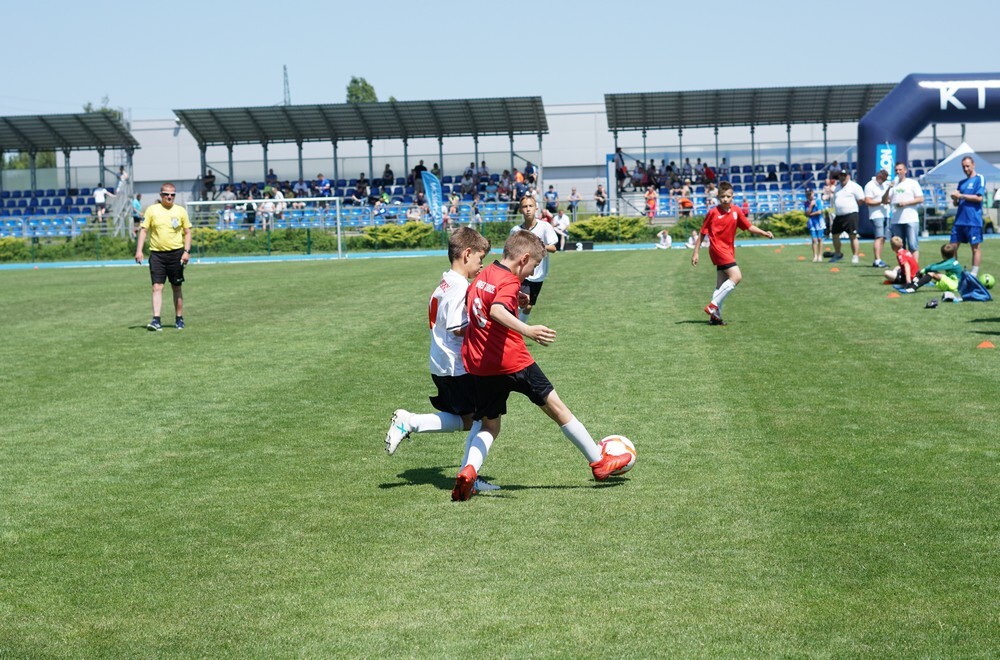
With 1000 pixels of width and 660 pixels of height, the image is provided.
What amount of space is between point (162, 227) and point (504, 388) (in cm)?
1061

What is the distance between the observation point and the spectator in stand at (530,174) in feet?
175

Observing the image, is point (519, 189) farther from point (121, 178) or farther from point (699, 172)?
point (121, 178)

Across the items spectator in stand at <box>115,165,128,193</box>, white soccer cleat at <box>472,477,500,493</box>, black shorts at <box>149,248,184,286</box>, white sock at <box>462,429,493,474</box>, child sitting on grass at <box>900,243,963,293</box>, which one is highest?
spectator in stand at <box>115,165,128,193</box>

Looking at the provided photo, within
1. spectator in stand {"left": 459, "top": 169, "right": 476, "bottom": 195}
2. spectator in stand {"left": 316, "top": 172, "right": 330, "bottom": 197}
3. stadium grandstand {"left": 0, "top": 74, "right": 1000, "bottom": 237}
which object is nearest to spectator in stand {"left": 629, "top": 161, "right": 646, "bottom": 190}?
stadium grandstand {"left": 0, "top": 74, "right": 1000, "bottom": 237}

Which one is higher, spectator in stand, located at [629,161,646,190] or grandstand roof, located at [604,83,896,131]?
grandstand roof, located at [604,83,896,131]

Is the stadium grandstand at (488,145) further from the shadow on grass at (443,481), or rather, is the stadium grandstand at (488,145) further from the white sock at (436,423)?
the white sock at (436,423)

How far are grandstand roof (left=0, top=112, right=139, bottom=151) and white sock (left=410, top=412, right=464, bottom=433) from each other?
5261cm

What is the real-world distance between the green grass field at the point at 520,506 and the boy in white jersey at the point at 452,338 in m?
0.41

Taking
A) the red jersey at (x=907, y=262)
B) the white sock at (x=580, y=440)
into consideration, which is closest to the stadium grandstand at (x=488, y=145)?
the red jersey at (x=907, y=262)

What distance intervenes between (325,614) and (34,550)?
1.88 meters

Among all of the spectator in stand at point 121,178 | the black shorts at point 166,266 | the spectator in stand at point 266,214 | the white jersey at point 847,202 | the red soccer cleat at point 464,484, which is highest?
the spectator in stand at point 121,178

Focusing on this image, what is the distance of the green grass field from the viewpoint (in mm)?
4527

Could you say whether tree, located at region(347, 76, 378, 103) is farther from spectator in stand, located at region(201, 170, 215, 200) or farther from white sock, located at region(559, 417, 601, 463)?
white sock, located at region(559, 417, 601, 463)

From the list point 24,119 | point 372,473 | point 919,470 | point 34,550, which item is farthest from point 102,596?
point 24,119
